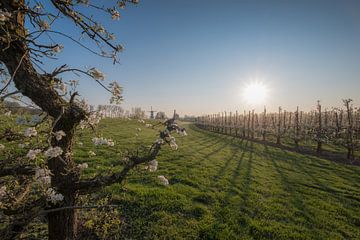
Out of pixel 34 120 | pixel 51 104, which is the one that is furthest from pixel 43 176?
pixel 51 104

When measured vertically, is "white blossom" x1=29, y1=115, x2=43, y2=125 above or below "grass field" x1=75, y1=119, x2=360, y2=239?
above

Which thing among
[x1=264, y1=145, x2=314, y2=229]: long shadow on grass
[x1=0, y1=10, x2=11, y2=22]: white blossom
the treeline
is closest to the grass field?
[x1=264, y1=145, x2=314, y2=229]: long shadow on grass

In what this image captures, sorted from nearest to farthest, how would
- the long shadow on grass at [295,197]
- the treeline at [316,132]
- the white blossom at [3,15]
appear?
the white blossom at [3,15], the long shadow on grass at [295,197], the treeline at [316,132]

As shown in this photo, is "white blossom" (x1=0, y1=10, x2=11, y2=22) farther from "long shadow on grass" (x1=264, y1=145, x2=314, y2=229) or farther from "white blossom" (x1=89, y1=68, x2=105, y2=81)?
"long shadow on grass" (x1=264, y1=145, x2=314, y2=229)

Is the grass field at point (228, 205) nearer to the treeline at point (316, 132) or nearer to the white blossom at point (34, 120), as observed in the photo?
the white blossom at point (34, 120)

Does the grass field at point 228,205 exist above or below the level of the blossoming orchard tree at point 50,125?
below

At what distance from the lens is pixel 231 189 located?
10.7 metres

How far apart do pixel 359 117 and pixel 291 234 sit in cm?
4972

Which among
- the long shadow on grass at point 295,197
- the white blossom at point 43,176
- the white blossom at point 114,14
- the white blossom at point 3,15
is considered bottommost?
the long shadow on grass at point 295,197

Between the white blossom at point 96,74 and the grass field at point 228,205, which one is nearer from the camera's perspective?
the white blossom at point 96,74

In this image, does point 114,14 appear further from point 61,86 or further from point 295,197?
point 295,197

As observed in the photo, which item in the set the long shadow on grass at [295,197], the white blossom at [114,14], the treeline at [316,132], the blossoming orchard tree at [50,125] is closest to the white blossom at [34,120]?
the blossoming orchard tree at [50,125]

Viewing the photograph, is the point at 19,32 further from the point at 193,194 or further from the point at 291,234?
the point at 291,234

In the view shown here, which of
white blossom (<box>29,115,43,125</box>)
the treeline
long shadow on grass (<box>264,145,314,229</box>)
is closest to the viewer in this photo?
white blossom (<box>29,115,43,125</box>)
